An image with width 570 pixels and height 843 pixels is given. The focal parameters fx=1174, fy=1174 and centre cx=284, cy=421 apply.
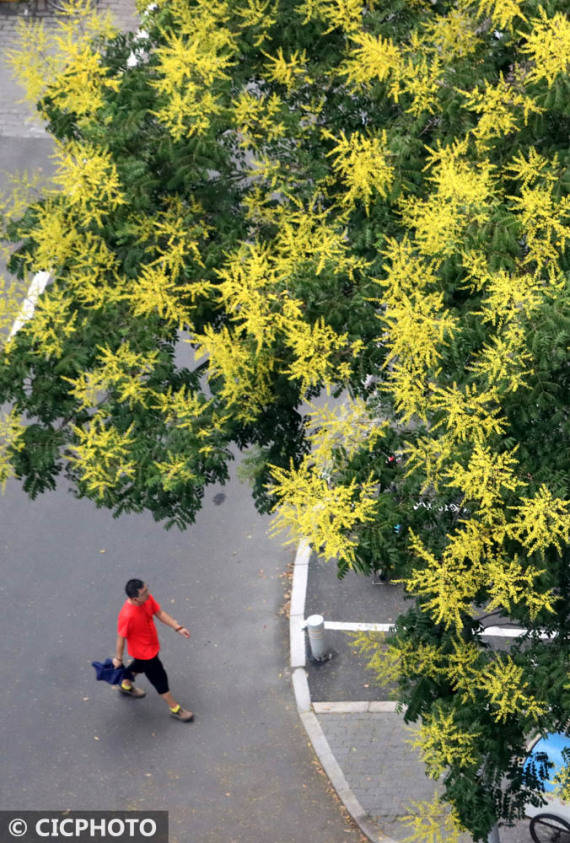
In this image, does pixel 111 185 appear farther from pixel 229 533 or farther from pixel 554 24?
pixel 229 533

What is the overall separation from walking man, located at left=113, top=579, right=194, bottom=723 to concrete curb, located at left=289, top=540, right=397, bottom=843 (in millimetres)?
1404

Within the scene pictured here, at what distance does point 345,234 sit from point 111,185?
1.99m

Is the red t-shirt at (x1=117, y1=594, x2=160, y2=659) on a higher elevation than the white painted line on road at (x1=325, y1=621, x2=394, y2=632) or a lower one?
lower

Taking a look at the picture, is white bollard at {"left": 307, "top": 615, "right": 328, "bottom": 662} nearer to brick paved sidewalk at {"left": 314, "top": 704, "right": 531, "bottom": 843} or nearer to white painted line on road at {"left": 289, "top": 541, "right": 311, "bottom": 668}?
white painted line on road at {"left": 289, "top": 541, "right": 311, "bottom": 668}

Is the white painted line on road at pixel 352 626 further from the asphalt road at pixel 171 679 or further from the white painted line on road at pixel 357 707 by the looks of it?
the white painted line on road at pixel 357 707

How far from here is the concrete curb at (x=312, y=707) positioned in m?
11.6

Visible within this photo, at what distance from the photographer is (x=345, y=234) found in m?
9.84

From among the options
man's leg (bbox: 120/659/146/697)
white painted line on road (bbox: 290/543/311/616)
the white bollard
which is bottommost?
man's leg (bbox: 120/659/146/697)

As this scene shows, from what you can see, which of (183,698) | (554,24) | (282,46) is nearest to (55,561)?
(183,698)

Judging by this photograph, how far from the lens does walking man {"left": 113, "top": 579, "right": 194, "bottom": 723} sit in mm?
11750

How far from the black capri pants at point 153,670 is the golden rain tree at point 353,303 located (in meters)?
2.97

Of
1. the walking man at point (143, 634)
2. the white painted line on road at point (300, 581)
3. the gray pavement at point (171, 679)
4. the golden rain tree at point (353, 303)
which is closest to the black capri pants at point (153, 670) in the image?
the walking man at point (143, 634)

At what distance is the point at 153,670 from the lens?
1220cm

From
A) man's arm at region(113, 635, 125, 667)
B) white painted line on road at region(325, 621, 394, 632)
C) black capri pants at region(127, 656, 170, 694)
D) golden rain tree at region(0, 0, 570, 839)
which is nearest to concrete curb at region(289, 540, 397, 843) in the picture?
white painted line on road at region(325, 621, 394, 632)
